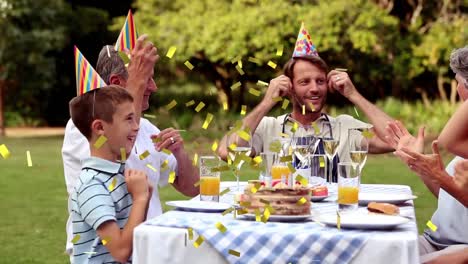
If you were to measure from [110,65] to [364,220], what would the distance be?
174 centimetres

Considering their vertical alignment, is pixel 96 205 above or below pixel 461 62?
below

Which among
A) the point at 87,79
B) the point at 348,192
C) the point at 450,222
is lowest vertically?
the point at 450,222

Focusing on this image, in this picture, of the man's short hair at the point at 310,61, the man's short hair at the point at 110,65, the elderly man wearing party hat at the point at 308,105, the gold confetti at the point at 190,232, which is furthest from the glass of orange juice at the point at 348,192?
the man's short hair at the point at 310,61

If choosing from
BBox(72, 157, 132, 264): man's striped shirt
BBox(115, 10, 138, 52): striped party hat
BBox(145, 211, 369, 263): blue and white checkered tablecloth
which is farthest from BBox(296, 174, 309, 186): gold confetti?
BBox(115, 10, 138, 52): striped party hat

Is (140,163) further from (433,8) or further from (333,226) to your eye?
(433,8)

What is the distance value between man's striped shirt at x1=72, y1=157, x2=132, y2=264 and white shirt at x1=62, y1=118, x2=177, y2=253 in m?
0.36

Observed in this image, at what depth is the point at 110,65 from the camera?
4.69m

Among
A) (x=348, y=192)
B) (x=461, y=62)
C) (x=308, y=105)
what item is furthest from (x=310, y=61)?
(x=348, y=192)

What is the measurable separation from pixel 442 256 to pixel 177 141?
4.64ft

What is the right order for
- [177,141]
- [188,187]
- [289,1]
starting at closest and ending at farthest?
[177,141], [188,187], [289,1]

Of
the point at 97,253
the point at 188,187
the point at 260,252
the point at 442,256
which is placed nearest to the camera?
the point at 260,252

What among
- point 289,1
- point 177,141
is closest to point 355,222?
point 177,141

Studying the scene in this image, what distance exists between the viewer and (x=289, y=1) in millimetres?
22812

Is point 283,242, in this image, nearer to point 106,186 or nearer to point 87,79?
point 106,186
